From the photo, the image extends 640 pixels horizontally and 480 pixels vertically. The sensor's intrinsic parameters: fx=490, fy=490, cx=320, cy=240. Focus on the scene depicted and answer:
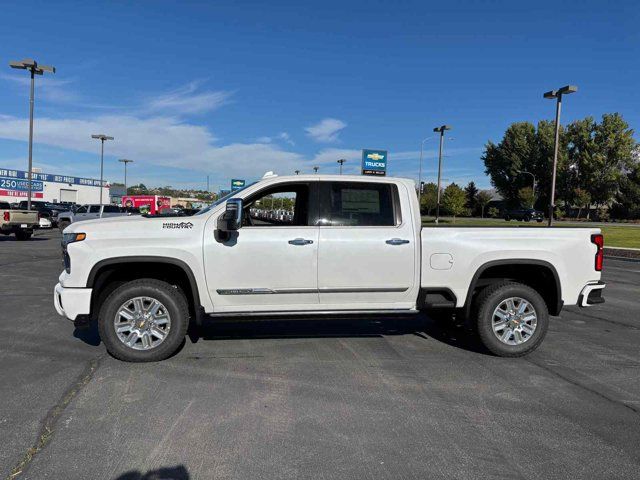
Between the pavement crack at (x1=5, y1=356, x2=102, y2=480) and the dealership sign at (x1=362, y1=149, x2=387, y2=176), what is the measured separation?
114 ft

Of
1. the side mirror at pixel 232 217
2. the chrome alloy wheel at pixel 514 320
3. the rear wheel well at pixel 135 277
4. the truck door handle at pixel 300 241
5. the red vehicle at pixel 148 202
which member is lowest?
the chrome alloy wheel at pixel 514 320

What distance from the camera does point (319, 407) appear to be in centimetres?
408

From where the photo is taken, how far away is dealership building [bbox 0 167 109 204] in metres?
70.6

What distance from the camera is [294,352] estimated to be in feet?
18.4

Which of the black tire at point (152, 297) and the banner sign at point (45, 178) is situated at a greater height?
the banner sign at point (45, 178)

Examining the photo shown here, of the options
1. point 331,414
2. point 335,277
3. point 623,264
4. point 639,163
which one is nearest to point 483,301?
point 335,277

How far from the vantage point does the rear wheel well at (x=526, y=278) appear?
550 centimetres

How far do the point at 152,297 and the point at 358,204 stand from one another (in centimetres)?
242

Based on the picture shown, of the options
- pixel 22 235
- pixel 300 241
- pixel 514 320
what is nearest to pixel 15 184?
pixel 22 235

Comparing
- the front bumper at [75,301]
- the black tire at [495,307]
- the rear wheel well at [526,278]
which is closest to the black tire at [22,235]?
the front bumper at [75,301]

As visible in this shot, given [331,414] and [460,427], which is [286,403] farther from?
[460,427]

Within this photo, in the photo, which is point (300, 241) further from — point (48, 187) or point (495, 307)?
point (48, 187)

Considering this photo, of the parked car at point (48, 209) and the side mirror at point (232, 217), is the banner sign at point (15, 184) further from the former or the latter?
the side mirror at point (232, 217)

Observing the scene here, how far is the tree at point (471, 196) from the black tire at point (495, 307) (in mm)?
80260
